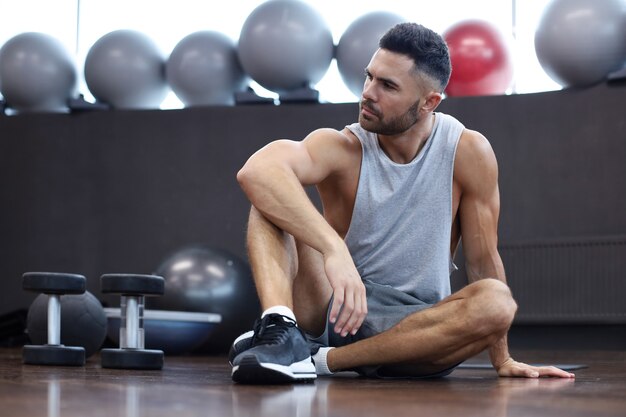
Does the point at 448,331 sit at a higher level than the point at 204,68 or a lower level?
lower

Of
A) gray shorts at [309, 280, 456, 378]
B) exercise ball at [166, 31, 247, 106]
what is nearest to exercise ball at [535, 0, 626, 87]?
exercise ball at [166, 31, 247, 106]

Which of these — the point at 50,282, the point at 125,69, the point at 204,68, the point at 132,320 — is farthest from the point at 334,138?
the point at 125,69

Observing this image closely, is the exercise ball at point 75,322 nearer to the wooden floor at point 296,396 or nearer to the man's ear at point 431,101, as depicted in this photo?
the wooden floor at point 296,396

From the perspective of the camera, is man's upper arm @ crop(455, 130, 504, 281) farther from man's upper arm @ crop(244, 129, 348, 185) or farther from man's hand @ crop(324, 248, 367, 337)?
man's hand @ crop(324, 248, 367, 337)

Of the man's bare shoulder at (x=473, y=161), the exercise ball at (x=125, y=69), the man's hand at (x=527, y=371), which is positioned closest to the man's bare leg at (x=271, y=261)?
the man's bare shoulder at (x=473, y=161)

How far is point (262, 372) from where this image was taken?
1.87m

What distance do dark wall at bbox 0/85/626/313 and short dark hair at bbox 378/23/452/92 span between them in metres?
2.35

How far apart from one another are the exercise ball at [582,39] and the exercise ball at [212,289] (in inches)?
68.2

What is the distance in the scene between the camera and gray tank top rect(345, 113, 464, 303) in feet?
7.59

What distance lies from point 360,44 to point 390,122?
2.29 meters

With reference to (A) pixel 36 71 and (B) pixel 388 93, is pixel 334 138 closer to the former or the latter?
(B) pixel 388 93

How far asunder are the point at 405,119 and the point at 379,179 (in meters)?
0.16

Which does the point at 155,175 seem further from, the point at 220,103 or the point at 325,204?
the point at 325,204

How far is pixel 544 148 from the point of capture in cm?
455
